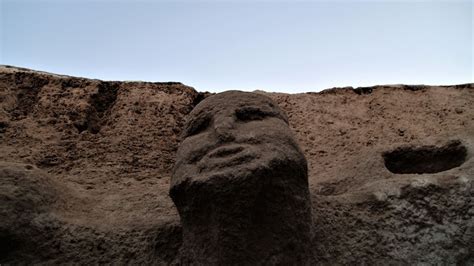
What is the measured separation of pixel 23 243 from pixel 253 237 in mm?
970

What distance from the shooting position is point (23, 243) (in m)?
2.42

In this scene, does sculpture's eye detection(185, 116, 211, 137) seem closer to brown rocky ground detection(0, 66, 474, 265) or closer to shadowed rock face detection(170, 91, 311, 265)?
shadowed rock face detection(170, 91, 311, 265)

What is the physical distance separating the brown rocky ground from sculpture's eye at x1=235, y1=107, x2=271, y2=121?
0.46 metres

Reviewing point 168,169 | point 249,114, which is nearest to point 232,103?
point 249,114

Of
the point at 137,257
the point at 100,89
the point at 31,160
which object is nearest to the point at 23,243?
the point at 137,257

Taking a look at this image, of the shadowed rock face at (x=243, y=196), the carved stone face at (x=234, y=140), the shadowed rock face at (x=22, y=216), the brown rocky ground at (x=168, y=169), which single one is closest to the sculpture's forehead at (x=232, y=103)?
the carved stone face at (x=234, y=140)

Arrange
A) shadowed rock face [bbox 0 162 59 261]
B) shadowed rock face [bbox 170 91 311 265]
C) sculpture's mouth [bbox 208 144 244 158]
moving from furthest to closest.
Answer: shadowed rock face [bbox 0 162 59 261] → sculpture's mouth [bbox 208 144 244 158] → shadowed rock face [bbox 170 91 311 265]

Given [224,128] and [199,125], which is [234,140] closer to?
[224,128]

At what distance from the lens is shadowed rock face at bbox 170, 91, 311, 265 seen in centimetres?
208

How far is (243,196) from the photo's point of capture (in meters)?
2.07

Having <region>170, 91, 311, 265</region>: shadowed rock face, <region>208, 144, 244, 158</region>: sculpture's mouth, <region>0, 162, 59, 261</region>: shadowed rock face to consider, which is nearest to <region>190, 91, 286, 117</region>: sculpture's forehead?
<region>170, 91, 311, 265</region>: shadowed rock face

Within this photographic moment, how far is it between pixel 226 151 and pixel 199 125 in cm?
32

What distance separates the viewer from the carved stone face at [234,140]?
2.13 meters

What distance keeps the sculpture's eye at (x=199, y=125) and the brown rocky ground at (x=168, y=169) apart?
39cm
